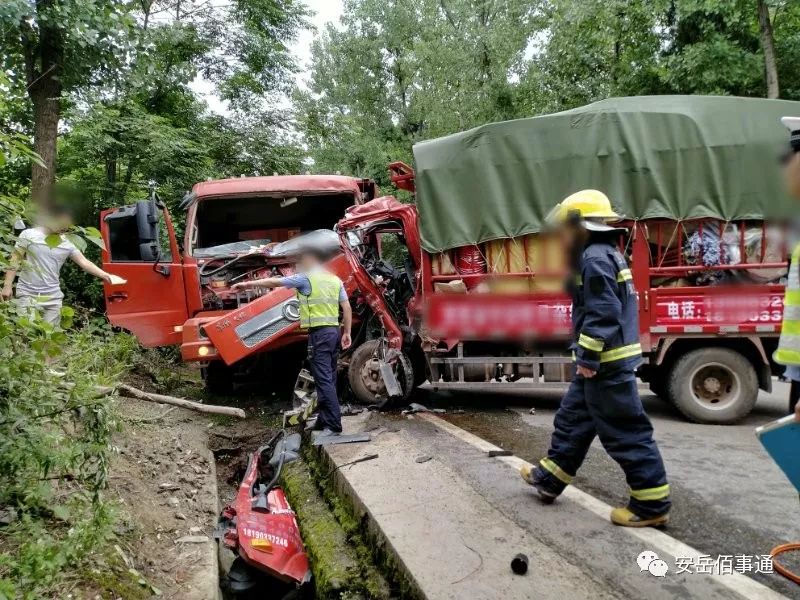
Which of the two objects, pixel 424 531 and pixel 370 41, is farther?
pixel 370 41

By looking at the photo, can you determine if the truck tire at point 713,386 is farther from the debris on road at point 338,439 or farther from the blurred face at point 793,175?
the blurred face at point 793,175

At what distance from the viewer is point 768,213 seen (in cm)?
483

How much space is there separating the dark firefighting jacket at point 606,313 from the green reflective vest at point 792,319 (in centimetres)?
82

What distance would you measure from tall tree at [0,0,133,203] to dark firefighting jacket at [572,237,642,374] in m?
6.42

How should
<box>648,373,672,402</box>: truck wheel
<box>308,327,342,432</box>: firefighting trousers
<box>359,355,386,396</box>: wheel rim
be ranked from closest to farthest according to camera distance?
<box>308,327,342,432</box>: firefighting trousers < <box>648,373,672,402</box>: truck wheel < <box>359,355,386,396</box>: wheel rim

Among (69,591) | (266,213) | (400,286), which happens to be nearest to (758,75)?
(400,286)

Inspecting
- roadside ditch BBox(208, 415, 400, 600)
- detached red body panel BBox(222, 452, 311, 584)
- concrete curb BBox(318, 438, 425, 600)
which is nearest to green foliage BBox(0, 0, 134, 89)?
roadside ditch BBox(208, 415, 400, 600)

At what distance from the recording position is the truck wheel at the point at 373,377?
5.86m

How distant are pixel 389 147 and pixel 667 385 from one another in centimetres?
1623

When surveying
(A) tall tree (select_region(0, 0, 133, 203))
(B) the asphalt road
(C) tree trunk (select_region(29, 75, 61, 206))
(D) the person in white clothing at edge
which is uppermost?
(A) tall tree (select_region(0, 0, 133, 203))

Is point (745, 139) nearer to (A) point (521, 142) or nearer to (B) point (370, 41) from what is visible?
(A) point (521, 142)

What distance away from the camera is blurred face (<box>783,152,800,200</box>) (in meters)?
1.99

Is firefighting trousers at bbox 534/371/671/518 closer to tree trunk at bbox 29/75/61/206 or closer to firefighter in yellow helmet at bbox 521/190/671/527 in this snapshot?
firefighter in yellow helmet at bbox 521/190/671/527

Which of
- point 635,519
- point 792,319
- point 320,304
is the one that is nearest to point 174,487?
point 320,304
